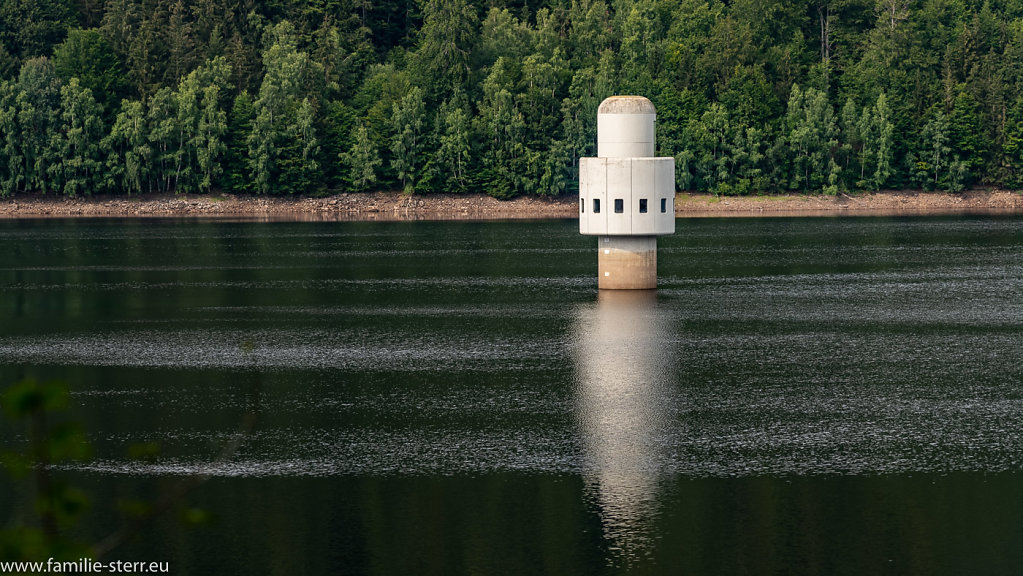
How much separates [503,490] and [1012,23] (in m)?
159

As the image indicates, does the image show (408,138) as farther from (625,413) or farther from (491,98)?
(625,413)

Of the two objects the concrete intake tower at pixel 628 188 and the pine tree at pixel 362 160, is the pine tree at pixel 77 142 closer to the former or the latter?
the pine tree at pixel 362 160

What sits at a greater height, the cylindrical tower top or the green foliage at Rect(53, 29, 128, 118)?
the green foliage at Rect(53, 29, 128, 118)

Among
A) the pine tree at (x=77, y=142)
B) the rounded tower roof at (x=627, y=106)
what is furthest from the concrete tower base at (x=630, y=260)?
the pine tree at (x=77, y=142)

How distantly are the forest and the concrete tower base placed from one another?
84002 millimetres

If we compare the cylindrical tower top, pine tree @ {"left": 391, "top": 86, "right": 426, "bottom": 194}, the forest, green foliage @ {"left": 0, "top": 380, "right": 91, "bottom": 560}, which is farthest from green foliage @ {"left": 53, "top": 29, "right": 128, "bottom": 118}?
green foliage @ {"left": 0, "top": 380, "right": 91, "bottom": 560}

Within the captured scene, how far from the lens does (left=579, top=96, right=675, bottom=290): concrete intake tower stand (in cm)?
7075

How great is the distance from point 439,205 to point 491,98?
14.3 meters

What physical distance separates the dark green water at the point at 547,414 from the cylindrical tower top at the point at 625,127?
7.62 meters

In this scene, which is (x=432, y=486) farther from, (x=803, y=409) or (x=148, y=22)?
(x=148, y=22)

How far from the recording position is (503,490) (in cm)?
3269

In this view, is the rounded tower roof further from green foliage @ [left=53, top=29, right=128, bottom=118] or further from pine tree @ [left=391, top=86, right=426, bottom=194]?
green foliage @ [left=53, top=29, right=128, bottom=118]

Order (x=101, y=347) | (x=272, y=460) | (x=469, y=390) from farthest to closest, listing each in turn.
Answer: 1. (x=101, y=347)
2. (x=469, y=390)
3. (x=272, y=460)

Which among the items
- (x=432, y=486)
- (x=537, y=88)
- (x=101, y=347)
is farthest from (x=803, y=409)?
(x=537, y=88)
